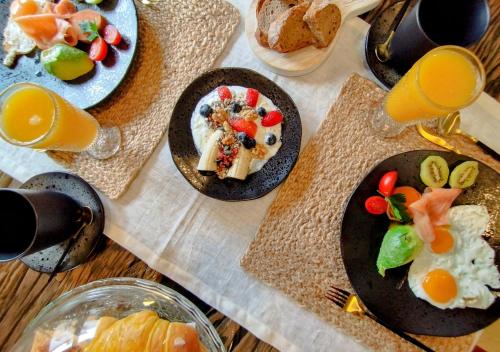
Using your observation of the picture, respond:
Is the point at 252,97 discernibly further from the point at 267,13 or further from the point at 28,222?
the point at 28,222

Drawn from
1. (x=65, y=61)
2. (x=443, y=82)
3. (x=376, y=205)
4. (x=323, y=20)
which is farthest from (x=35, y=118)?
(x=443, y=82)

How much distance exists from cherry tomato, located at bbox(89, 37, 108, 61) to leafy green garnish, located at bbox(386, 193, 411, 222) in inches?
37.0

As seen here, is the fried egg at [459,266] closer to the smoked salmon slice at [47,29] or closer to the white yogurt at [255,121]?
the white yogurt at [255,121]

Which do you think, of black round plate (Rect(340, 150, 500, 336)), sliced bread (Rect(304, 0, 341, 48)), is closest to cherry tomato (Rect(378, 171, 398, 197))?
black round plate (Rect(340, 150, 500, 336))

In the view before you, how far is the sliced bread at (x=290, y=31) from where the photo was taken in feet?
3.78

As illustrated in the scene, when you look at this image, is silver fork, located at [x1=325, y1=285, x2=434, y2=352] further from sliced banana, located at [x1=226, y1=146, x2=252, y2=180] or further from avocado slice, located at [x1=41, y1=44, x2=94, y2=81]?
avocado slice, located at [x1=41, y1=44, x2=94, y2=81]

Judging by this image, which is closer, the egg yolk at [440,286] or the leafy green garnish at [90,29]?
the egg yolk at [440,286]

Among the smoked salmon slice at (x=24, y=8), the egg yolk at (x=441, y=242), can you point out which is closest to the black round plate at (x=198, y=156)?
the egg yolk at (x=441, y=242)

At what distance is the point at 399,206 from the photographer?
1088 millimetres

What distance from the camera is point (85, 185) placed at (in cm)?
124

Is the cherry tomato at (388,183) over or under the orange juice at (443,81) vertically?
under

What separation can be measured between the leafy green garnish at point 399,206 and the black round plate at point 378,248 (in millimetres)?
50

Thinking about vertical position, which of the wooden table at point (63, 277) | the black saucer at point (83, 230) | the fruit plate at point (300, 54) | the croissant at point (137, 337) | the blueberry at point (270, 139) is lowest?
the wooden table at point (63, 277)

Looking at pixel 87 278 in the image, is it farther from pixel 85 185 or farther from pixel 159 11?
pixel 159 11
